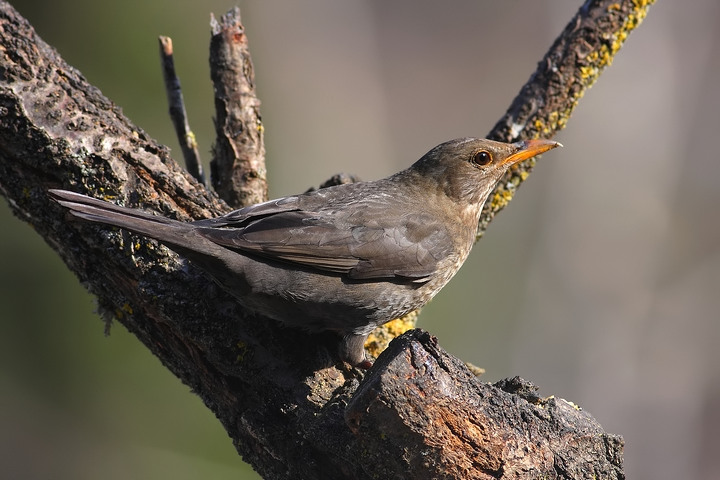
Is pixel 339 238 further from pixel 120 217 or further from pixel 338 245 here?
pixel 120 217

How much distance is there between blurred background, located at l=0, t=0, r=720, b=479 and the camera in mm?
8438

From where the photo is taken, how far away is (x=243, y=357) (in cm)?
371

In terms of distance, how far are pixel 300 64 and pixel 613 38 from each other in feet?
27.5

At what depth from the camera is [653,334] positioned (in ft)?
33.6

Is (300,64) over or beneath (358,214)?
over

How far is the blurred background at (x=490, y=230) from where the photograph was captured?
8438 mm

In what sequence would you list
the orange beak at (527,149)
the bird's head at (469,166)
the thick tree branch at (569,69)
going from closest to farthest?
the orange beak at (527,149) → the bird's head at (469,166) → the thick tree branch at (569,69)

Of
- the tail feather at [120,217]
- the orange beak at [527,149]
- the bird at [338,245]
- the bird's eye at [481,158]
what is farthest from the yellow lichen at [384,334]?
the tail feather at [120,217]

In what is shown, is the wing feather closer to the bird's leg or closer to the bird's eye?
the bird's leg

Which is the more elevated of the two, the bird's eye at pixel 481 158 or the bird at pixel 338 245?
the bird's eye at pixel 481 158

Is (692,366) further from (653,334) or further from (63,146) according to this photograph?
(63,146)

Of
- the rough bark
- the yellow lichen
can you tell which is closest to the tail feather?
the rough bark

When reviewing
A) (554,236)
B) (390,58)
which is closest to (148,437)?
(554,236)

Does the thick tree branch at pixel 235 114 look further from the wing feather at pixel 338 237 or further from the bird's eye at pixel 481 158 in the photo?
the bird's eye at pixel 481 158
